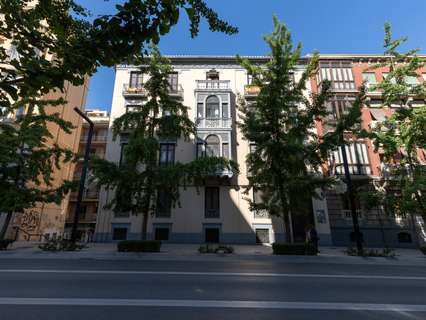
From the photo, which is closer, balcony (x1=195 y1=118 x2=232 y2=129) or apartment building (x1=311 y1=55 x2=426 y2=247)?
apartment building (x1=311 y1=55 x2=426 y2=247)

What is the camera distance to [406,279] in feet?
24.5

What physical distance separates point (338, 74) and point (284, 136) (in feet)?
50.5

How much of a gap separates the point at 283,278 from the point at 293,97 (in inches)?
414

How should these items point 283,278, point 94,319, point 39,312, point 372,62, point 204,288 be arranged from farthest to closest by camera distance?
point 372,62, point 283,278, point 204,288, point 39,312, point 94,319

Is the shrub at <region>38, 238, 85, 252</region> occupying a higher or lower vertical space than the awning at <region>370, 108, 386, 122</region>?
lower

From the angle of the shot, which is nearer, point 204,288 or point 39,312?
point 39,312

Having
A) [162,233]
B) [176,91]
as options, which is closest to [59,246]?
[162,233]

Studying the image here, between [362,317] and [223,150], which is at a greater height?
[223,150]

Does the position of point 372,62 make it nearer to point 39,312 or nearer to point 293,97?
point 293,97

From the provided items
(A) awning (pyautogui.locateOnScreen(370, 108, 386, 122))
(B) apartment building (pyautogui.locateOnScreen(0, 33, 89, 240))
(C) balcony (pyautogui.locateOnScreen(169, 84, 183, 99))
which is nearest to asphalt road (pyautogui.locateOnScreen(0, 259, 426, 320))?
(B) apartment building (pyautogui.locateOnScreen(0, 33, 89, 240))

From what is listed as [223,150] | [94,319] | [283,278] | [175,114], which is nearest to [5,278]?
[94,319]

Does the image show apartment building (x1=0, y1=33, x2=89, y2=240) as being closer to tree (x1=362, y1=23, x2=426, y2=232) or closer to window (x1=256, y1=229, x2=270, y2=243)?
window (x1=256, y1=229, x2=270, y2=243)

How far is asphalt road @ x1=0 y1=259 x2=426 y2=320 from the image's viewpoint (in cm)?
420

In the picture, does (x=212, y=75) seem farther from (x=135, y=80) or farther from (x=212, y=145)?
(x=212, y=145)
